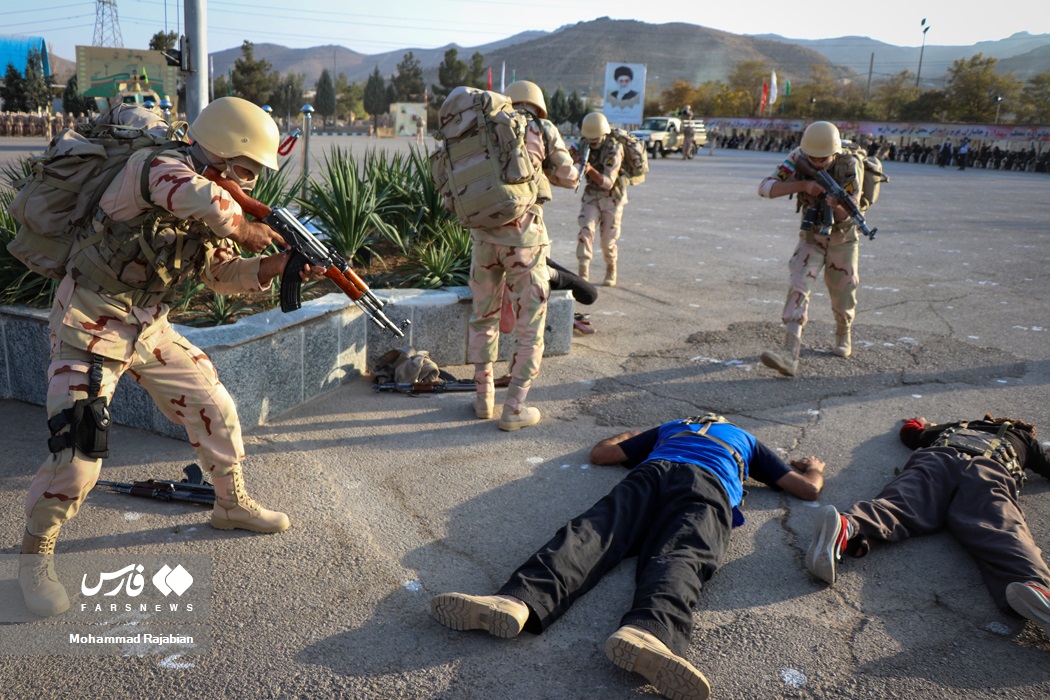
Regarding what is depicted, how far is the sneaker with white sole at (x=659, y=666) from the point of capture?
2564 millimetres

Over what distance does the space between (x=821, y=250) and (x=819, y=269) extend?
145 mm

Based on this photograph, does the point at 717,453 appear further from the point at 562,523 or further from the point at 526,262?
the point at 526,262

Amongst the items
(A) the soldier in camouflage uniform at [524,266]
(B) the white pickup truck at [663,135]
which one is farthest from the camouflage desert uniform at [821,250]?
(B) the white pickup truck at [663,135]

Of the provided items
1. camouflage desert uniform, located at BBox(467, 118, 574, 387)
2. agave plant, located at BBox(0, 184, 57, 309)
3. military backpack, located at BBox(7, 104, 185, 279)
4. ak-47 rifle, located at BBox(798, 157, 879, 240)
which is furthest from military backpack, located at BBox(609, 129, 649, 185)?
military backpack, located at BBox(7, 104, 185, 279)

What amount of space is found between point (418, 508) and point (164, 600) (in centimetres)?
122

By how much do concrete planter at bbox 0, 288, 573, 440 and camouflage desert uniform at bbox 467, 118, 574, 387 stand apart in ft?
3.10

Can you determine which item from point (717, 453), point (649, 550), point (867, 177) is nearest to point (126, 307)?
point (649, 550)

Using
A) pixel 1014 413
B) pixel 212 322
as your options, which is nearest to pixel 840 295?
pixel 1014 413

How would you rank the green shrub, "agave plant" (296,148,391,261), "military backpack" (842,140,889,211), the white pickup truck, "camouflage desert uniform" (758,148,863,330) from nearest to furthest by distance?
the green shrub < "camouflage desert uniform" (758,148,863,330) < "military backpack" (842,140,889,211) < "agave plant" (296,148,391,261) < the white pickup truck

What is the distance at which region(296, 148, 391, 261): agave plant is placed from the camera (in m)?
6.45

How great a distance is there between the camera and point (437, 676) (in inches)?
107

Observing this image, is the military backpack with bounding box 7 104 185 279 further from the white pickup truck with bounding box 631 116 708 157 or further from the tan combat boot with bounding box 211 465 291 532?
the white pickup truck with bounding box 631 116 708 157

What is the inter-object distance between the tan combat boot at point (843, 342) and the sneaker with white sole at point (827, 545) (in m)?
3.47

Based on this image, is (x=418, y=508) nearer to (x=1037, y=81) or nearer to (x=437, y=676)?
(x=437, y=676)
